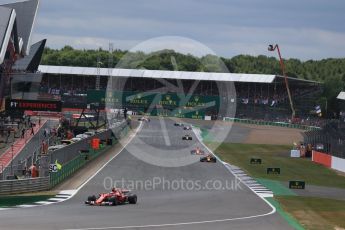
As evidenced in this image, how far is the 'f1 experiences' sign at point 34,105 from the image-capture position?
4938 centimetres

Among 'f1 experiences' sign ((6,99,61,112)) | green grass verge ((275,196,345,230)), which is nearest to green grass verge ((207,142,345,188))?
green grass verge ((275,196,345,230))

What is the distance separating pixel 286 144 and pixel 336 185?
45.3 meters

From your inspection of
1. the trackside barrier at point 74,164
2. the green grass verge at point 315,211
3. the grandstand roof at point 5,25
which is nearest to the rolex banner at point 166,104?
the grandstand roof at point 5,25

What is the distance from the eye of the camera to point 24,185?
36469 mm

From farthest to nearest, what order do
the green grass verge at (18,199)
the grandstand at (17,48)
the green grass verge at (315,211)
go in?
1. the grandstand at (17,48)
2. the green grass verge at (18,199)
3. the green grass verge at (315,211)

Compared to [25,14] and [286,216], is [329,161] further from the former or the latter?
[25,14]

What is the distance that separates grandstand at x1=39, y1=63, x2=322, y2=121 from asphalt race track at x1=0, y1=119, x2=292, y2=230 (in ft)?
333

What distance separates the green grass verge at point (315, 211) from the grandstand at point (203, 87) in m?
114

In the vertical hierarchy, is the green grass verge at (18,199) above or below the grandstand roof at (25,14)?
below

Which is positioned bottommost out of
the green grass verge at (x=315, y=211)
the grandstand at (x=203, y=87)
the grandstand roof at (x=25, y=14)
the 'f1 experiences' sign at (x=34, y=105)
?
the green grass verge at (x=315, y=211)

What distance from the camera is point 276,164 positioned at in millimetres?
63375

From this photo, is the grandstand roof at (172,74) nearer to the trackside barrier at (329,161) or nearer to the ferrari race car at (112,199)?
the trackside barrier at (329,161)

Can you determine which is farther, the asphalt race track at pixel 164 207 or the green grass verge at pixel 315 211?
the green grass verge at pixel 315 211

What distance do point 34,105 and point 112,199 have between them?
19.2m
